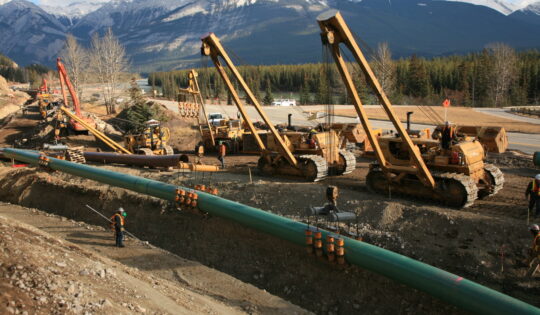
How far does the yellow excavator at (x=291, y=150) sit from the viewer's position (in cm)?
2030

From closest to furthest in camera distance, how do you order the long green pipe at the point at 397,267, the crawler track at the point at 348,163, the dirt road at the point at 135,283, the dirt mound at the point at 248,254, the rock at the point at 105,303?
the rock at the point at 105,303 → the dirt road at the point at 135,283 → the long green pipe at the point at 397,267 → the dirt mound at the point at 248,254 → the crawler track at the point at 348,163

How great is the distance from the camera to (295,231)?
13148 millimetres

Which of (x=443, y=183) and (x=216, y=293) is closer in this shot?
(x=216, y=293)

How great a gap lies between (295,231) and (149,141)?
19.0 m

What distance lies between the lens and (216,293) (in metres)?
12.8

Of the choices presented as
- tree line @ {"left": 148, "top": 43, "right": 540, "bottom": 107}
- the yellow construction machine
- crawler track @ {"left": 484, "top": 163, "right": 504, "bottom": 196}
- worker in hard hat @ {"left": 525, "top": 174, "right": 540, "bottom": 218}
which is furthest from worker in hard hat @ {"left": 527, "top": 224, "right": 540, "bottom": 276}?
tree line @ {"left": 148, "top": 43, "right": 540, "bottom": 107}

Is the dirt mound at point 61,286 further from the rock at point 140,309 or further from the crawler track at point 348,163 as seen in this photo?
the crawler track at point 348,163

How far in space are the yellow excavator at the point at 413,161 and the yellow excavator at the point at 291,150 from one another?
3.41 meters

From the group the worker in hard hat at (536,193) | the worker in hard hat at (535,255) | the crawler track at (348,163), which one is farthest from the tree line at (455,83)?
the worker in hard hat at (535,255)

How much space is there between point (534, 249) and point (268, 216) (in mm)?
7438

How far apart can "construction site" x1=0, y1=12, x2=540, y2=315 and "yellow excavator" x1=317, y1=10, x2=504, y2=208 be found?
0.05 metres

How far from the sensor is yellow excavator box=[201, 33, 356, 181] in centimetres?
2030

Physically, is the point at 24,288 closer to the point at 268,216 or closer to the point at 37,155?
the point at 268,216

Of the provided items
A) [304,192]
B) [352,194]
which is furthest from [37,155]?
[352,194]
